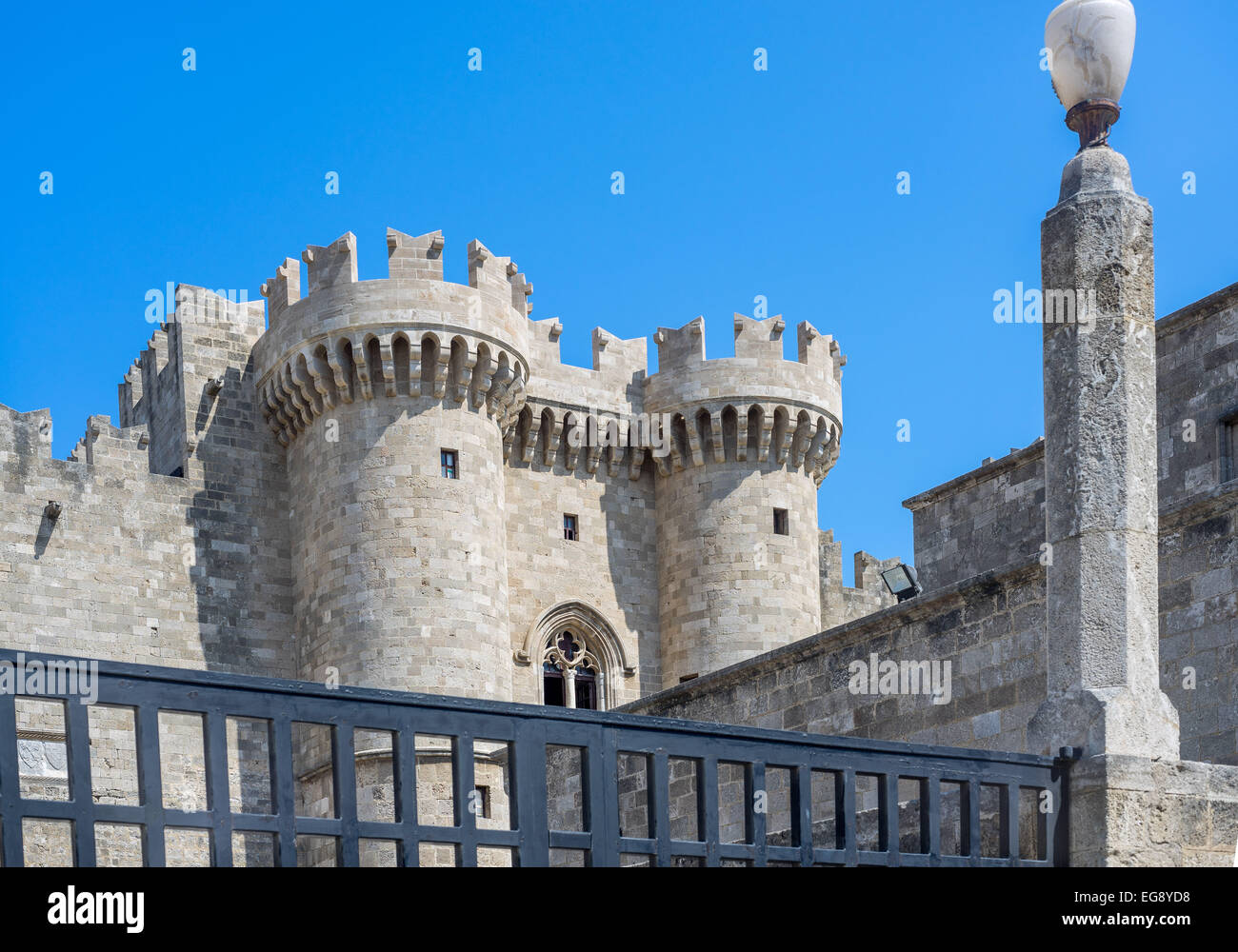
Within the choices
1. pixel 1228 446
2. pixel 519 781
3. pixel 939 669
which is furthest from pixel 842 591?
pixel 519 781

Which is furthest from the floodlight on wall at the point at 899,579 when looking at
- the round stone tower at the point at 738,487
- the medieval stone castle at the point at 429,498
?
the round stone tower at the point at 738,487

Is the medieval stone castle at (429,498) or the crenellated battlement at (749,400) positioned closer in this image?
the medieval stone castle at (429,498)

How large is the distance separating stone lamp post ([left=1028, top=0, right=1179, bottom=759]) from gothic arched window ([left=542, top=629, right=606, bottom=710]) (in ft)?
67.2

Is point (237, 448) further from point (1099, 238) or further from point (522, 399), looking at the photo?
point (1099, 238)

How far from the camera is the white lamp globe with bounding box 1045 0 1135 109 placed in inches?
303

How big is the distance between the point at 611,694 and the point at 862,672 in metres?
16.2

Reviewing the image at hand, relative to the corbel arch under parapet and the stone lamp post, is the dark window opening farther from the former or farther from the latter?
the stone lamp post

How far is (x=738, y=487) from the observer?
29219 mm

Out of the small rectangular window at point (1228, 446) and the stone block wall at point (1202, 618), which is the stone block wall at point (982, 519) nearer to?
the small rectangular window at point (1228, 446)

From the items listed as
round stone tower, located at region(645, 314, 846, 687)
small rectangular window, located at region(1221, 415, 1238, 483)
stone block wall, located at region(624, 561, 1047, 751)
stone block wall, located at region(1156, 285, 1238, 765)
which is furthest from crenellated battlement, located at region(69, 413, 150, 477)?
stone block wall, located at region(1156, 285, 1238, 765)

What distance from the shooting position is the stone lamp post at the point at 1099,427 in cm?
735

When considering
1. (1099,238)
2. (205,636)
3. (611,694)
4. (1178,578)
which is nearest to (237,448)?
(205,636)

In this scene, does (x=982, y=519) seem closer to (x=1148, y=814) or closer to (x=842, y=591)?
(x=1148, y=814)
